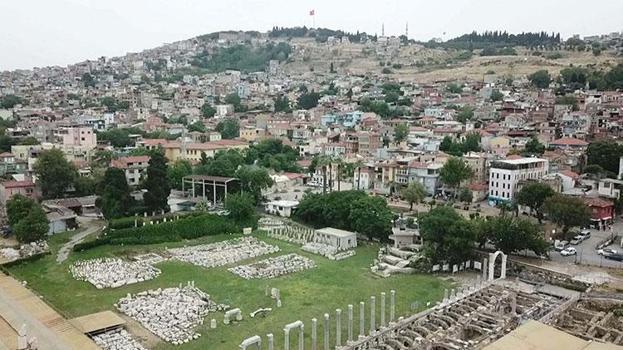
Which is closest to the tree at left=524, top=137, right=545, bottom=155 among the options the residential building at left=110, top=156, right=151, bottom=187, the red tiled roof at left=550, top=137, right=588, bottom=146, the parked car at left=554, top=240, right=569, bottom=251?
the red tiled roof at left=550, top=137, right=588, bottom=146

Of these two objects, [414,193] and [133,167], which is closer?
[414,193]

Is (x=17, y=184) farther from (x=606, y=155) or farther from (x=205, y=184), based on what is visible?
(x=606, y=155)

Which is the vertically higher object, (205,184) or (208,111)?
(208,111)

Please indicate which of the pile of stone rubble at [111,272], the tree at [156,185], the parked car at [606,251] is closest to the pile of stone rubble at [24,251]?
the pile of stone rubble at [111,272]

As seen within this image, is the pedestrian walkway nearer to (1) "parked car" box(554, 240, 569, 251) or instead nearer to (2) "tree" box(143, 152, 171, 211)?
(2) "tree" box(143, 152, 171, 211)

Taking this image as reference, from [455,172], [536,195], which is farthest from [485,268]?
[455,172]

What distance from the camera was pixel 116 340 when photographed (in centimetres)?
2184

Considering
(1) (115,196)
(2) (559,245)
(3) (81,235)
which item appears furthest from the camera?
(1) (115,196)

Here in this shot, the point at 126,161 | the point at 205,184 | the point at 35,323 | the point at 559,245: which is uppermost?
the point at 126,161

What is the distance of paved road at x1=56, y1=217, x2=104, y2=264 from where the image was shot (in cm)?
3278

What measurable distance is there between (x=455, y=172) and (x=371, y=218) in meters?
10.6

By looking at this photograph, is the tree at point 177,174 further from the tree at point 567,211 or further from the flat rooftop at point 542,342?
the flat rooftop at point 542,342

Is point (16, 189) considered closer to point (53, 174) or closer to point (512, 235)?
point (53, 174)

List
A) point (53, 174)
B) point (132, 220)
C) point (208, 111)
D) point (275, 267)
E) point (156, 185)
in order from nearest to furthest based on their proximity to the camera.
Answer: point (275, 267), point (132, 220), point (156, 185), point (53, 174), point (208, 111)
